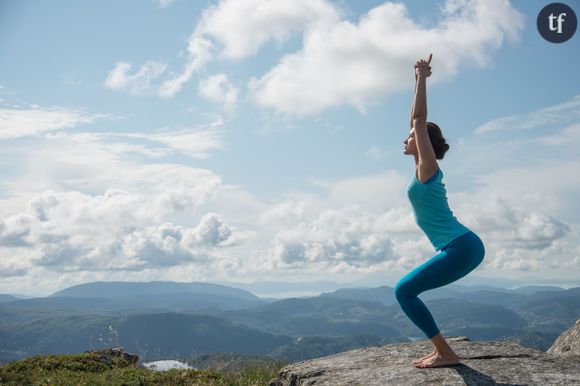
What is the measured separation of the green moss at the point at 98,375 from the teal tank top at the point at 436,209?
219 inches

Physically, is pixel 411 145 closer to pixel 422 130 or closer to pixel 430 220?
pixel 422 130

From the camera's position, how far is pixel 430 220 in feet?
24.2

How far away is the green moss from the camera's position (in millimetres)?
10344

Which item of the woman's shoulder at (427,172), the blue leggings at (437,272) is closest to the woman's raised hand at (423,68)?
the woman's shoulder at (427,172)

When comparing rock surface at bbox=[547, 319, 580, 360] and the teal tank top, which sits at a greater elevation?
the teal tank top

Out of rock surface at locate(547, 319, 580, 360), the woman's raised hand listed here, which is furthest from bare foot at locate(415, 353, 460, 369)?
rock surface at locate(547, 319, 580, 360)

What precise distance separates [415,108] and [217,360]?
10.7 metres

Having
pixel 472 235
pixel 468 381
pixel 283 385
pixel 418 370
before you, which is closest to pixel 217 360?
pixel 283 385

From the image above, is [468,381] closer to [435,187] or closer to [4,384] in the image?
[435,187]

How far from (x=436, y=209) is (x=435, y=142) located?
3.29 feet

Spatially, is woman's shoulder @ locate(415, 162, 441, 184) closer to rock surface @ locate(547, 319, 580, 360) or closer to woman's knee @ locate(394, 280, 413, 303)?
woman's knee @ locate(394, 280, 413, 303)

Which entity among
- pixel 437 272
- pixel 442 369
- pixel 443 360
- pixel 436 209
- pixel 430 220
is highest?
pixel 436 209

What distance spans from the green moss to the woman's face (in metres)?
6.08

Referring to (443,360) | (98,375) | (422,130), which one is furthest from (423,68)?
(98,375)
